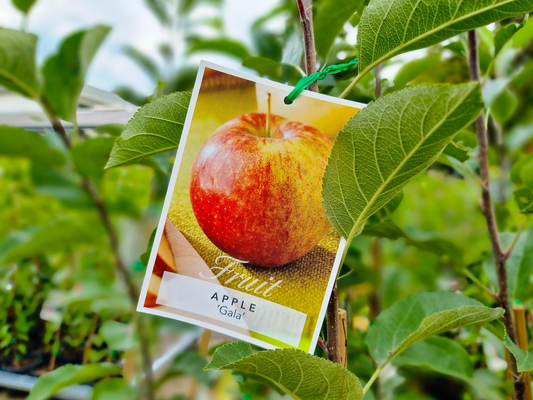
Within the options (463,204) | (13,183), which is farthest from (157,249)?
(463,204)

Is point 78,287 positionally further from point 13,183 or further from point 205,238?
point 205,238

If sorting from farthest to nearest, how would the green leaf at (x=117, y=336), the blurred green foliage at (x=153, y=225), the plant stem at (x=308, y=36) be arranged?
1. the green leaf at (x=117, y=336)
2. the blurred green foliage at (x=153, y=225)
3. the plant stem at (x=308, y=36)

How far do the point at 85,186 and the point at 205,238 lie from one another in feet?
1.71

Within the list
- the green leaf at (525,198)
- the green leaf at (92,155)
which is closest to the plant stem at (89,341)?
the green leaf at (92,155)

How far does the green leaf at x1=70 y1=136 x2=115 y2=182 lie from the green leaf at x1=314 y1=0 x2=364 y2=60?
0.36 m

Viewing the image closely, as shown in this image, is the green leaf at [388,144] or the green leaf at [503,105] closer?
the green leaf at [388,144]

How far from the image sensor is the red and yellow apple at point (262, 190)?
14.9 inches

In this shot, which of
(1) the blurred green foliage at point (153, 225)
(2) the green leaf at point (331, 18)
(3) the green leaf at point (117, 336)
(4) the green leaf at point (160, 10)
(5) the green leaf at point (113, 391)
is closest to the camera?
(2) the green leaf at point (331, 18)

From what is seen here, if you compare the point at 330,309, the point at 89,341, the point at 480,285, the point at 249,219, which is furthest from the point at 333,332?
the point at 89,341

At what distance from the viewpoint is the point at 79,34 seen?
708 mm

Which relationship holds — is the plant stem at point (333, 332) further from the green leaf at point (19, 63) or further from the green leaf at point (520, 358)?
the green leaf at point (19, 63)

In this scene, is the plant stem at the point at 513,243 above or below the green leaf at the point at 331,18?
below

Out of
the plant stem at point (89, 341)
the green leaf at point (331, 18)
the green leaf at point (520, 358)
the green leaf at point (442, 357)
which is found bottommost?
the plant stem at point (89, 341)

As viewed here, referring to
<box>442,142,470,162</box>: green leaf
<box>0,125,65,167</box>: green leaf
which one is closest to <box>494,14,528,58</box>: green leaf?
<box>442,142,470,162</box>: green leaf
